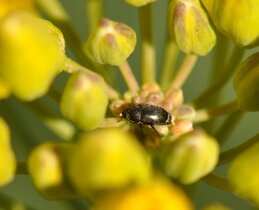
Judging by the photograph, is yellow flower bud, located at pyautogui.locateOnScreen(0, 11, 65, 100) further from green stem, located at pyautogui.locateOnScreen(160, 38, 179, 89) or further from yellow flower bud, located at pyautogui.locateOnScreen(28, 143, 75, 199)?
green stem, located at pyautogui.locateOnScreen(160, 38, 179, 89)

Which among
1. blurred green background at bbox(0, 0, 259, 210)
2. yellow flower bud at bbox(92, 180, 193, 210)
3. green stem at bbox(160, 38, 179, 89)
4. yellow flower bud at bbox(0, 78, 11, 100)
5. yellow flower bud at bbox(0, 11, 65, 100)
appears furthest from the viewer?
blurred green background at bbox(0, 0, 259, 210)

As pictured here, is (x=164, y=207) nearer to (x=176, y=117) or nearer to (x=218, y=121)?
(x=176, y=117)

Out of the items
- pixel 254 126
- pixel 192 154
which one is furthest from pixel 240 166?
pixel 254 126

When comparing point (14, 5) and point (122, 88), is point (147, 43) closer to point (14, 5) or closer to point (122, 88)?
point (14, 5)

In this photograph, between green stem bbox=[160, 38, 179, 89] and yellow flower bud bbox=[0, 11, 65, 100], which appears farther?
green stem bbox=[160, 38, 179, 89]

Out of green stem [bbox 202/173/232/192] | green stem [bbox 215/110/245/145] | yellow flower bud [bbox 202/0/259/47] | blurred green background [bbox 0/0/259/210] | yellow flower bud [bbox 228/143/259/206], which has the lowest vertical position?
blurred green background [bbox 0/0/259/210]

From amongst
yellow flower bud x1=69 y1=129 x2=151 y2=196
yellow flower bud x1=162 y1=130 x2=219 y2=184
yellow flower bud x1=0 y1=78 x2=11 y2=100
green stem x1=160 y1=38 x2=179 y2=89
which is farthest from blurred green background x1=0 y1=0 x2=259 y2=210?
yellow flower bud x1=69 y1=129 x2=151 y2=196

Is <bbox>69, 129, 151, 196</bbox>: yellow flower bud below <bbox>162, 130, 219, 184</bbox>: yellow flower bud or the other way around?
the other way around
